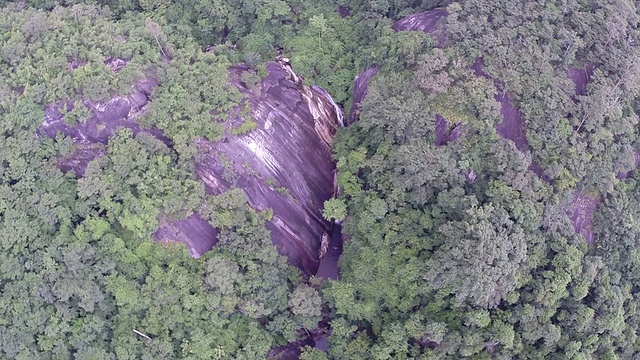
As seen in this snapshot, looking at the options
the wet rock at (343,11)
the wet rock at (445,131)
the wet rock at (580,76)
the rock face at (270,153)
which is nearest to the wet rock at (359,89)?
the rock face at (270,153)

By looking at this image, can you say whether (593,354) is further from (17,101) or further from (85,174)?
(17,101)

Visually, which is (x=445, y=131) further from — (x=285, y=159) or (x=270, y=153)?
(x=270, y=153)

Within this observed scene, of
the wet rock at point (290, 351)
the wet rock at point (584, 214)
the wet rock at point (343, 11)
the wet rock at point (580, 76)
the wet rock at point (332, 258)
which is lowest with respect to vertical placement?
the wet rock at point (290, 351)

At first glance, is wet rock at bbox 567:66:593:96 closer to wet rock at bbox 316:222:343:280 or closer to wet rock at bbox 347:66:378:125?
wet rock at bbox 347:66:378:125

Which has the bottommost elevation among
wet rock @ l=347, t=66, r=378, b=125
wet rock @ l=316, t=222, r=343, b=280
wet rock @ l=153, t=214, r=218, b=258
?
wet rock @ l=316, t=222, r=343, b=280

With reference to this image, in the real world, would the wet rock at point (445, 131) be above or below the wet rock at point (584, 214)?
above

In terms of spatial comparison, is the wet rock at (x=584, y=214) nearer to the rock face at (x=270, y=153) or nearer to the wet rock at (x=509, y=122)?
the wet rock at (x=509, y=122)

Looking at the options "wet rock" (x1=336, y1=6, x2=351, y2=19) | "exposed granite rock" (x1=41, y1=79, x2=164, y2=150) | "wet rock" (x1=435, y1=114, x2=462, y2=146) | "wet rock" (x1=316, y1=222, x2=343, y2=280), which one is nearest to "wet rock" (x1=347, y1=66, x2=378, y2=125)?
"wet rock" (x1=435, y1=114, x2=462, y2=146)
